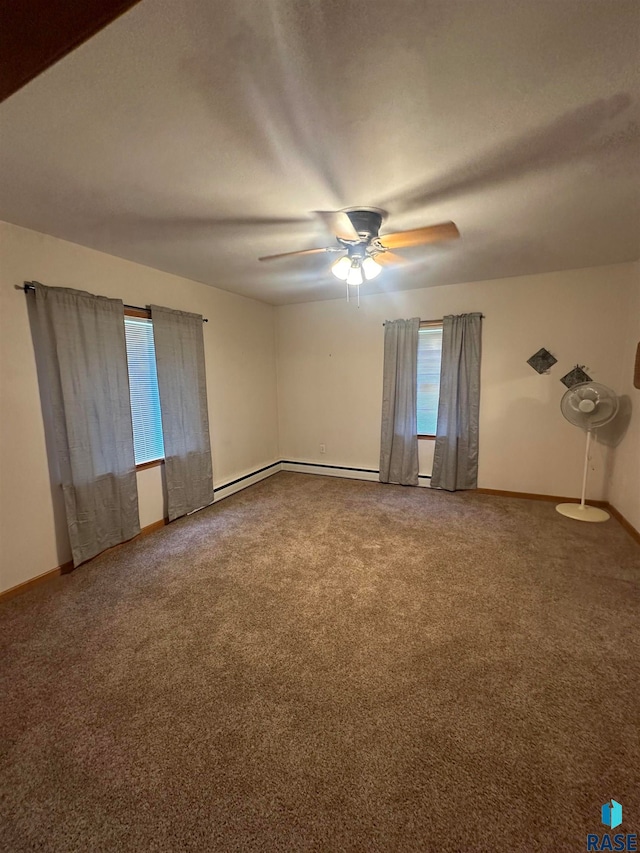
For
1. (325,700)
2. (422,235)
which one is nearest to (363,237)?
(422,235)

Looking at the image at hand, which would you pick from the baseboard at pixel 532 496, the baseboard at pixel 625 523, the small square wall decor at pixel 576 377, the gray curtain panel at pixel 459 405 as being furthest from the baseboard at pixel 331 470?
the baseboard at pixel 625 523

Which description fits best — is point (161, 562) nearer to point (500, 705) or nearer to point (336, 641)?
point (336, 641)

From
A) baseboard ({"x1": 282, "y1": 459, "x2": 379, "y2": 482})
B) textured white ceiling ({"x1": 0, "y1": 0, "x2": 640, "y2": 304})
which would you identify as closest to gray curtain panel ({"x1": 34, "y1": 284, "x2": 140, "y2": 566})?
textured white ceiling ({"x1": 0, "y1": 0, "x2": 640, "y2": 304})

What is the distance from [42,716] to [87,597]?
891mm

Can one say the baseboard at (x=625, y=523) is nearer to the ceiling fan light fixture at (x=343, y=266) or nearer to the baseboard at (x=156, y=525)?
the ceiling fan light fixture at (x=343, y=266)

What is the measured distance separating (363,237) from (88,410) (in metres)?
2.36

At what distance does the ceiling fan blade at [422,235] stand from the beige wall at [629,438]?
2.31 meters

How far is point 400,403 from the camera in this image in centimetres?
430

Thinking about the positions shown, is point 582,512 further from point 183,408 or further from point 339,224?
point 183,408

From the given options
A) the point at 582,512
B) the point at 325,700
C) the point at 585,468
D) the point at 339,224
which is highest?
the point at 339,224

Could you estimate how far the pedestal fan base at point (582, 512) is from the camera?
3.30m

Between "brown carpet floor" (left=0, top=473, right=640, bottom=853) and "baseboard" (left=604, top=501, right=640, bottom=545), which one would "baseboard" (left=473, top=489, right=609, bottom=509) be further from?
"brown carpet floor" (left=0, top=473, right=640, bottom=853)

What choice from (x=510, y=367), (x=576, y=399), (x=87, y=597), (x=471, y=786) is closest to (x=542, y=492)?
(x=576, y=399)

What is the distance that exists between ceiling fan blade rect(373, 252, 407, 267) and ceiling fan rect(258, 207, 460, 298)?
0.45 meters
